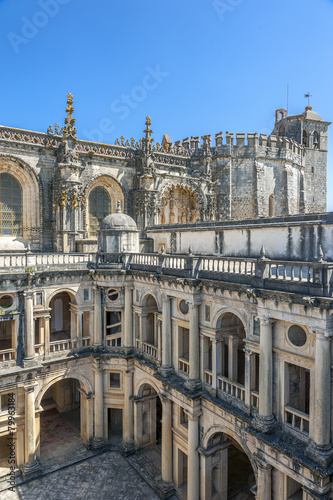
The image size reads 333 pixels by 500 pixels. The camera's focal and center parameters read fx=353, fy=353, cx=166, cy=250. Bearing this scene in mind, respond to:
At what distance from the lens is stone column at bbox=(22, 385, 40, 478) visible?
2214 cm

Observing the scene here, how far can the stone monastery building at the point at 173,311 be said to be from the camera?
14.0 meters

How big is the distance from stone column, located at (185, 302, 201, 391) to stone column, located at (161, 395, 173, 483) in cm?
289

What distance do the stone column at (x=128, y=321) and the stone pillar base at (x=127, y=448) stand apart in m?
6.63

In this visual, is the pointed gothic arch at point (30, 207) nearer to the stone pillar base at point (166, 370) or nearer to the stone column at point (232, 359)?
the stone pillar base at point (166, 370)

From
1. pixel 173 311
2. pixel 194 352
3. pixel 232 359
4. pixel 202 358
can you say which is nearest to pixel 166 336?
pixel 173 311

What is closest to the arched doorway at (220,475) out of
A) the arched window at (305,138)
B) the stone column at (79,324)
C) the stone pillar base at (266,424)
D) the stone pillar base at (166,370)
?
the stone pillar base at (166,370)

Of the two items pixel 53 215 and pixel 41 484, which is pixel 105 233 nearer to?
pixel 53 215

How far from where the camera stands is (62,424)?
28.9 m

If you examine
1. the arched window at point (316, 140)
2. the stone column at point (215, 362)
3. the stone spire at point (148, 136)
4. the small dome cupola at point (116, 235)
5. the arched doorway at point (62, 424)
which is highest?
the arched window at point (316, 140)

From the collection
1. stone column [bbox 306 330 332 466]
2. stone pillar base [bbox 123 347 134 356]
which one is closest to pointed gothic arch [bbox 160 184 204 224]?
stone pillar base [bbox 123 347 134 356]

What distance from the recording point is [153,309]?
78.9ft

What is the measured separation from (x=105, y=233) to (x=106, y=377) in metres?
10.3

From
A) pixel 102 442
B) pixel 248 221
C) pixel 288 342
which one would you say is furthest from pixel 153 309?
pixel 288 342

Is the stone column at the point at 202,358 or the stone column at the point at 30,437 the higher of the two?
the stone column at the point at 202,358
